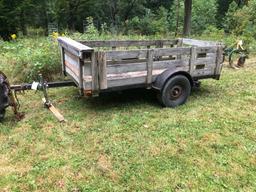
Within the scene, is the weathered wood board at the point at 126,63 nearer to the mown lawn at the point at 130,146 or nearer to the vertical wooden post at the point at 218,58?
the vertical wooden post at the point at 218,58

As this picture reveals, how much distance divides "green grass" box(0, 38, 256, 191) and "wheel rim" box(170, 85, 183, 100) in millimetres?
231

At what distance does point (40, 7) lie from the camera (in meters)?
26.3

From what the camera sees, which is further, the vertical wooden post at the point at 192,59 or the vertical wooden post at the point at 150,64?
the vertical wooden post at the point at 192,59

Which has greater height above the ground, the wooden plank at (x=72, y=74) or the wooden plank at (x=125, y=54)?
the wooden plank at (x=125, y=54)

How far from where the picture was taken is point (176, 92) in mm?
5250

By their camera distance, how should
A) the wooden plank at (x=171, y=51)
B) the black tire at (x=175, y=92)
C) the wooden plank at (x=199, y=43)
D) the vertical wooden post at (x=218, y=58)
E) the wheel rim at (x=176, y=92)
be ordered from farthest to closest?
1. the wooden plank at (x=199, y=43)
2. the vertical wooden post at (x=218, y=58)
3. the wheel rim at (x=176, y=92)
4. the black tire at (x=175, y=92)
5. the wooden plank at (x=171, y=51)

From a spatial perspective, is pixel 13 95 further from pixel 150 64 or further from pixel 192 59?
pixel 192 59

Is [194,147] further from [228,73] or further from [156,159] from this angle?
[228,73]

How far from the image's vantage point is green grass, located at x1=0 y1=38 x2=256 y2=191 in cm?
326

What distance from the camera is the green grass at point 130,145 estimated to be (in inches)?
128

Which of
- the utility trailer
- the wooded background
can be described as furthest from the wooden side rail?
the wooded background

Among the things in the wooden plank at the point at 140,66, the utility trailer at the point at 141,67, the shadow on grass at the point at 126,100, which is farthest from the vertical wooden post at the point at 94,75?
the shadow on grass at the point at 126,100

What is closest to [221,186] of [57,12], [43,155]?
[43,155]

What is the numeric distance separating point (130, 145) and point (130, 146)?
0.03 metres
